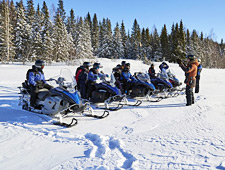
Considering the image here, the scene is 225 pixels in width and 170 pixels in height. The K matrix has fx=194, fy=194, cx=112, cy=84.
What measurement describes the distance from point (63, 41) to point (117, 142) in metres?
31.9

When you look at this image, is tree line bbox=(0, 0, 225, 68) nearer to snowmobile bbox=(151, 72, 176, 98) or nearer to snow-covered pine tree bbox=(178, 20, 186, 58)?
snow-covered pine tree bbox=(178, 20, 186, 58)

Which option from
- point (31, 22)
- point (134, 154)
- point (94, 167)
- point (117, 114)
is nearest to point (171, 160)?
point (134, 154)

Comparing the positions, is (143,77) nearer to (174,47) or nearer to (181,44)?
(181,44)

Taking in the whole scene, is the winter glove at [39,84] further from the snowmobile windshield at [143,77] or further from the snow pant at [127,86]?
the snowmobile windshield at [143,77]

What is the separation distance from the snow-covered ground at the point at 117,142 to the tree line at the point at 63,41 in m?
20.2

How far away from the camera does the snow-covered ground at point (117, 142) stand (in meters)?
2.95

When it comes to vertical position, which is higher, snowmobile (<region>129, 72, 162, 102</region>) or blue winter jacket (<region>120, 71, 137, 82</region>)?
blue winter jacket (<region>120, 71, 137, 82</region>)

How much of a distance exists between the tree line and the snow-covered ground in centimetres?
2016

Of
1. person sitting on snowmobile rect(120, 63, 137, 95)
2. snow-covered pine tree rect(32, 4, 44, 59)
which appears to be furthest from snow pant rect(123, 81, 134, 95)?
snow-covered pine tree rect(32, 4, 44, 59)

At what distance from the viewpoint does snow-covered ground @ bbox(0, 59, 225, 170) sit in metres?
2.95

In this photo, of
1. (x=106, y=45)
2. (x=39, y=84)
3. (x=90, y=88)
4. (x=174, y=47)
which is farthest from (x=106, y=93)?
(x=174, y=47)

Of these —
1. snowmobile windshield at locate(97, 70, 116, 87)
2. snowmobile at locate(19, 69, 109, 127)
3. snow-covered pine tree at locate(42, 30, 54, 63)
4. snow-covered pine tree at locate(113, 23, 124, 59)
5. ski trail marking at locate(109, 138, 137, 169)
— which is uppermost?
snow-covered pine tree at locate(113, 23, 124, 59)

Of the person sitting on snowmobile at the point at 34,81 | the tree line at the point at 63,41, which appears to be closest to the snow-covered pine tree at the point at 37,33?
the tree line at the point at 63,41

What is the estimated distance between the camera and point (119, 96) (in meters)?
6.59
